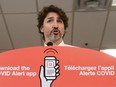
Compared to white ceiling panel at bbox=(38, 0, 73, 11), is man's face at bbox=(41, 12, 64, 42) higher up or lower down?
higher up

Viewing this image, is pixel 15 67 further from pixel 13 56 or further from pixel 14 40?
pixel 14 40

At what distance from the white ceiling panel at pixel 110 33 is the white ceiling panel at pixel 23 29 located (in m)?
0.99

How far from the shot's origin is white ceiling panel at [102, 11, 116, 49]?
10.7ft

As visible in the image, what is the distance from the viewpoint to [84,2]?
9.87 ft

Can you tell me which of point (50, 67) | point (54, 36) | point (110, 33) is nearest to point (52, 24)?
point (54, 36)

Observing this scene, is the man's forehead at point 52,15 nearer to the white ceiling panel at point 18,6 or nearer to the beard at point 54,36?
the beard at point 54,36

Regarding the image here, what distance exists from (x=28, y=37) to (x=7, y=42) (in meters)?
0.36

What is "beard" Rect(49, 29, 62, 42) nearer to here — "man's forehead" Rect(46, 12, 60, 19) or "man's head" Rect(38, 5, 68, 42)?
"man's head" Rect(38, 5, 68, 42)

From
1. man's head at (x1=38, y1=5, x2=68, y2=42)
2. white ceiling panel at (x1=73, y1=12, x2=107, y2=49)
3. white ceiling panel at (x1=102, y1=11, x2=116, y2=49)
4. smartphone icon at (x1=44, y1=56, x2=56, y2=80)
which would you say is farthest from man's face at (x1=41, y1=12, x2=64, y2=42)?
white ceiling panel at (x1=102, y1=11, x2=116, y2=49)

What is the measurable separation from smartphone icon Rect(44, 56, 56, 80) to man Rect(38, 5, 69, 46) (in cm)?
39

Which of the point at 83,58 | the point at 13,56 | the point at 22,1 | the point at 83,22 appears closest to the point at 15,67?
the point at 13,56

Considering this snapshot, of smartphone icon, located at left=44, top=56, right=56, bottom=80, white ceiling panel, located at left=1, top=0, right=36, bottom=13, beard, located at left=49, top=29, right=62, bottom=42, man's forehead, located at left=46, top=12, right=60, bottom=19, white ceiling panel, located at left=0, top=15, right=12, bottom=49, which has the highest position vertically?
smartphone icon, located at left=44, top=56, right=56, bottom=80

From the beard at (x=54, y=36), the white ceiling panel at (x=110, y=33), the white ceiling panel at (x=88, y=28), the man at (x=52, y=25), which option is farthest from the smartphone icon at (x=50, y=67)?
the white ceiling panel at (x=110, y=33)

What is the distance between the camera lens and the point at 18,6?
3059 millimetres
